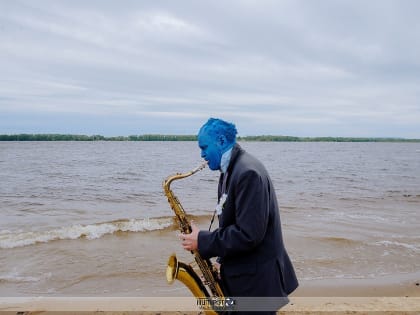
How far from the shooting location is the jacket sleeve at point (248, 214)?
2408 millimetres

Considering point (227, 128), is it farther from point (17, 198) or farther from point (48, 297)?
point (17, 198)

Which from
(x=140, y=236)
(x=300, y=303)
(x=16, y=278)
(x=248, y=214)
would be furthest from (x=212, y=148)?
(x=140, y=236)

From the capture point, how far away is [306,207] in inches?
639

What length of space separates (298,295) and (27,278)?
4649 millimetres

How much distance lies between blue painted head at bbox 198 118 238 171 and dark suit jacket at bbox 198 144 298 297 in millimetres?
75

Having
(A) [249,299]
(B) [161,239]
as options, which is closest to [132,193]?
(B) [161,239]

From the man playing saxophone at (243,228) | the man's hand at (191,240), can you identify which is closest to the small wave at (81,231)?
the man's hand at (191,240)

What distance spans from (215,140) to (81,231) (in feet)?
29.9

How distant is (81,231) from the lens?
10.9m

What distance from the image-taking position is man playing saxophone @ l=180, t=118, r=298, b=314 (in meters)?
2.42

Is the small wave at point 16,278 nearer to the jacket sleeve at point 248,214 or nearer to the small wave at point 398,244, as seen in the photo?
the jacket sleeve at point 248,214

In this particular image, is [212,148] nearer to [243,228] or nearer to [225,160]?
[225,160]

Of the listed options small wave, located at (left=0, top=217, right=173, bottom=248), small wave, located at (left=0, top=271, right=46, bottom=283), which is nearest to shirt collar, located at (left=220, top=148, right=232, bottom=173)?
small wave, located at (left=0, top=271, right=46, bottom=283)

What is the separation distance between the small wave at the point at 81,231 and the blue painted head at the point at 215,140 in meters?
8.38
